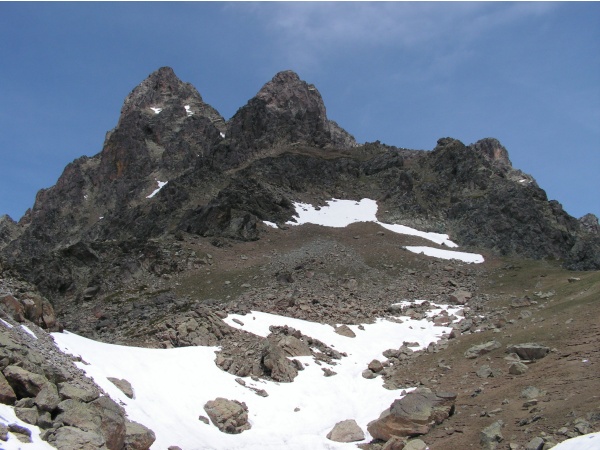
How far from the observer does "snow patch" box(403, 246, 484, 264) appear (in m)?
61.0

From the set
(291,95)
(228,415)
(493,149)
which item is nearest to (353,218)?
(228,415)

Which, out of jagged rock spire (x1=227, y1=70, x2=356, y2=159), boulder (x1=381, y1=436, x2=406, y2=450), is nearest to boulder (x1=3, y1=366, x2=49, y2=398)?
boulder (x1=381, y1=436, x2=406, y2=450)

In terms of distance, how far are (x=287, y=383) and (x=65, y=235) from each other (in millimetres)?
108308

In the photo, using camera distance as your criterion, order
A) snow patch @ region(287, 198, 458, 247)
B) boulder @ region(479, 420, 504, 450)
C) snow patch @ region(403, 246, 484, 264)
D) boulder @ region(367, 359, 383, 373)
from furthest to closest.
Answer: snow patch @ region(287, 198, 458, 247) → snow patch @ region(403, 246, 484, 264) → boulder @ region(367, 359, 383, 373) → boulder @ region(479, 420, 504, 450)

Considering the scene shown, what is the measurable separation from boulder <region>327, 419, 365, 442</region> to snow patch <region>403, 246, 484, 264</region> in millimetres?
42850

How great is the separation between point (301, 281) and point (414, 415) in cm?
3031

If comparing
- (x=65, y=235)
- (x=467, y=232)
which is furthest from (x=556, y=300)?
(x=65, y=235)

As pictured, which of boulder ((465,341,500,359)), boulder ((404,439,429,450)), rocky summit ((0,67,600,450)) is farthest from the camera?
boulder ((465,341,500,359))

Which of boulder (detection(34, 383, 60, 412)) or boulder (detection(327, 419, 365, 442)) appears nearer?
boulder (detection(34, 383, 60, 412))

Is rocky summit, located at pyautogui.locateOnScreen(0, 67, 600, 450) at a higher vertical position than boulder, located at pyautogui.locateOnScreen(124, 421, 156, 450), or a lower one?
higher

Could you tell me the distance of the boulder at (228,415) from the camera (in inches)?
771

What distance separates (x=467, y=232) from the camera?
74.1 metres

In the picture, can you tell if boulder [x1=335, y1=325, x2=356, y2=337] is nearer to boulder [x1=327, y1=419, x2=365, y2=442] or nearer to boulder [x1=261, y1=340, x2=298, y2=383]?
boulder [x1=261, y1=340, x2=298, y2=383]

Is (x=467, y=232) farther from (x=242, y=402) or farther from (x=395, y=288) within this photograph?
(x=242, y=402)
